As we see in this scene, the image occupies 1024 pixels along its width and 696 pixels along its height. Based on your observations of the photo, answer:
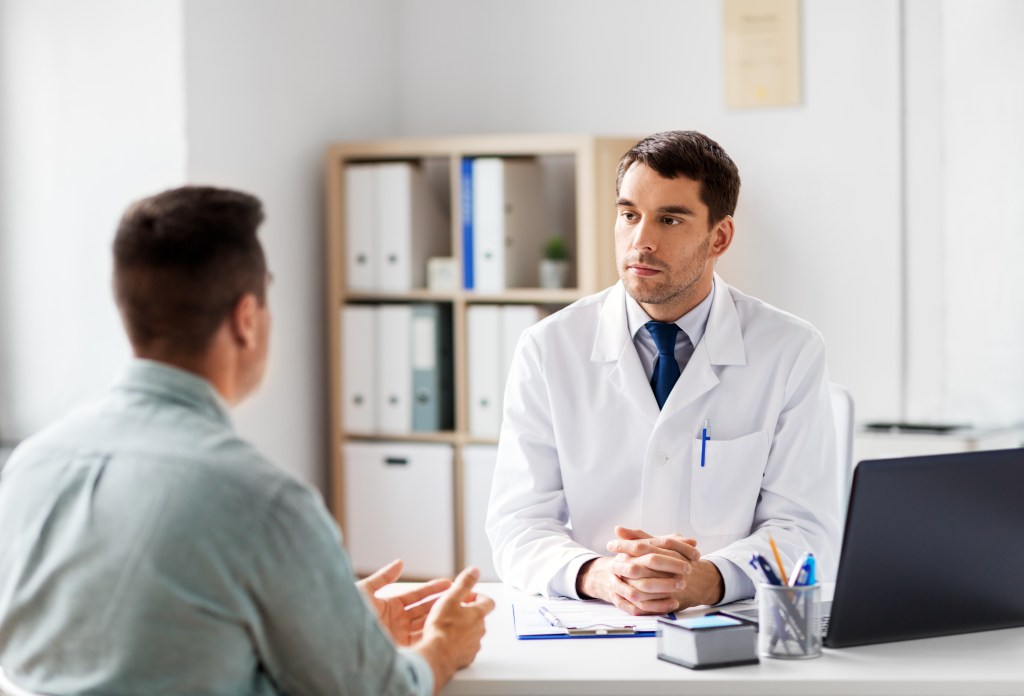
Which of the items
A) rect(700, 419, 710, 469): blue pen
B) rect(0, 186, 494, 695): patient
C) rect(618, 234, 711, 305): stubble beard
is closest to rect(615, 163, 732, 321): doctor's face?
rect(618, 234, 711, 305): stubble beard

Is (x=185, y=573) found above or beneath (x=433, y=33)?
beneath

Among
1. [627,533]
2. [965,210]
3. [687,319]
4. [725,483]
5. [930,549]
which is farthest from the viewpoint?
[965,210]

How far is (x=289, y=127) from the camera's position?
372cm

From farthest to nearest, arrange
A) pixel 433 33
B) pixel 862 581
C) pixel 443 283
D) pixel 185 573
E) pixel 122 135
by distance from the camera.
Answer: pixel 433 33 < pixel 443 283 < pixel 122 135 < pixel 862 581 < pixel 185 573

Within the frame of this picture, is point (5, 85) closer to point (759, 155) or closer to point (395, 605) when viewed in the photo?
point (759, 155)

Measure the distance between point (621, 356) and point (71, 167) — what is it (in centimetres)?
203

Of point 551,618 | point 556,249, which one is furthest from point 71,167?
point 551,618

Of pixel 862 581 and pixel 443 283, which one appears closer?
pixel 862 581

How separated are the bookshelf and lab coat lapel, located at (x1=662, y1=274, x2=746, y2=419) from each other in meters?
1.57

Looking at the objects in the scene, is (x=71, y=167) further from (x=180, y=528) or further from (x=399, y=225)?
(x=180, y=528)

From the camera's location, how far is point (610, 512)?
197 centimetres

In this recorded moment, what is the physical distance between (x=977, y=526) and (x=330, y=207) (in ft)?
8.69

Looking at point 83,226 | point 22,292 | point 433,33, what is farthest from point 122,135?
point 433,33

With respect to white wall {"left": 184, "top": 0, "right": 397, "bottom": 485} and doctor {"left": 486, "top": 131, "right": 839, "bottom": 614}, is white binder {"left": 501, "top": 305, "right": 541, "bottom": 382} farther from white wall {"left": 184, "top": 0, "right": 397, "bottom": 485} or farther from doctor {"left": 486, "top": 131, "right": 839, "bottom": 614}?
doctor {"left": 486, "top": 131, "right": 839, "bottom": 614}
